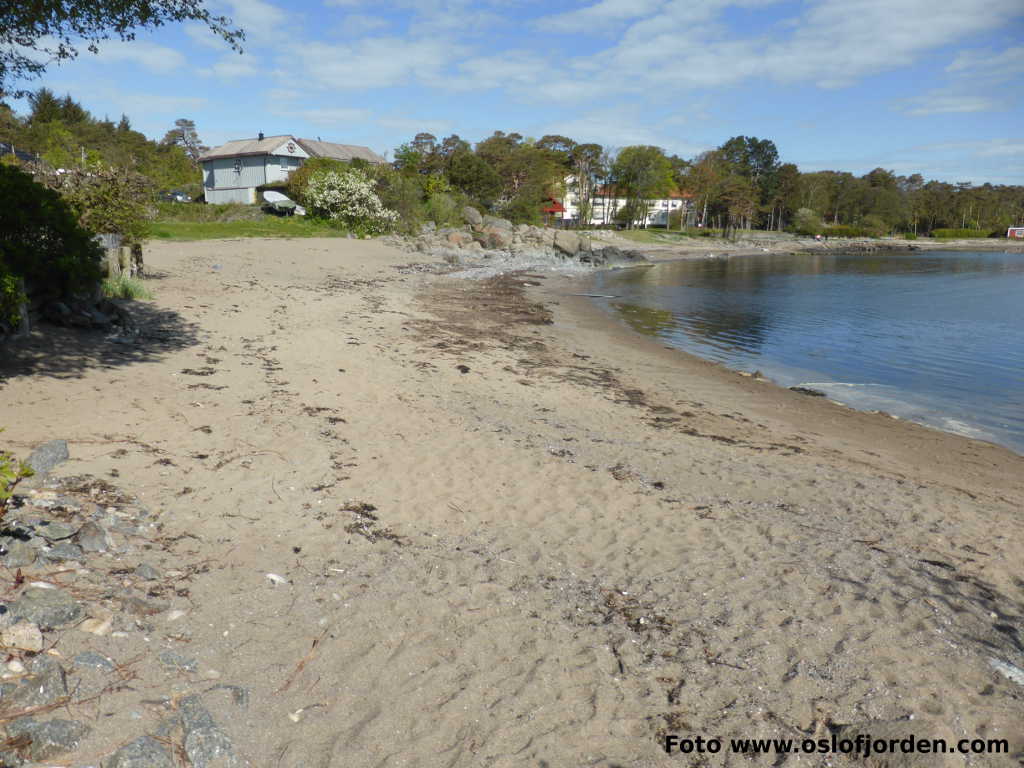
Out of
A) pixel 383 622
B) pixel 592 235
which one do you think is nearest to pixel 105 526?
pixel 383 622

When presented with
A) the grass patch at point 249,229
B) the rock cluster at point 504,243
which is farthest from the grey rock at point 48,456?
the rock cluster at point 504,243

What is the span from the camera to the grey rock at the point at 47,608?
11.7 feet

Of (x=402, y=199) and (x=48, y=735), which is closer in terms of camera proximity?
(x=48, y=735)

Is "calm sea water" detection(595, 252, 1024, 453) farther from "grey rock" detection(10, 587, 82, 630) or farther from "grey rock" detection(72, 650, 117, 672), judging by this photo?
"grey rock" detection(10, 587, 82, 630)

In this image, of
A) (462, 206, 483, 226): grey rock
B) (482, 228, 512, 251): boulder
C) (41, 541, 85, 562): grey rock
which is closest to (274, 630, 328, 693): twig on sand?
(41, 541, 85, 562): grey rock

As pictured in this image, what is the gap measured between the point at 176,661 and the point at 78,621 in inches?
26.0

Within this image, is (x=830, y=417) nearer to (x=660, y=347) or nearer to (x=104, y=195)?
(x=660, y=347)

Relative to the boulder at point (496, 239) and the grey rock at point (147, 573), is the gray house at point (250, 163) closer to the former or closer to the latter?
the boulder at point (496, 239)

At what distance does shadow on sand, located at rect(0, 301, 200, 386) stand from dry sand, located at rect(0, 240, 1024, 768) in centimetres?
6

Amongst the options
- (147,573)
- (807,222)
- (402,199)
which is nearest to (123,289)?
(147,573)

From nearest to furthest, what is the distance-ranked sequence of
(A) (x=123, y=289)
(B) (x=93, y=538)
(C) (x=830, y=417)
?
(B) (x=93, y=538) → (C) (x=830, y=417) → (A) (x=123, y=289)

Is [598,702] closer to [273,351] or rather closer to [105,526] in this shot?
[105,526]

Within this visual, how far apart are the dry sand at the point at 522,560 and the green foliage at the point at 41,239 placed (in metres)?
0.91

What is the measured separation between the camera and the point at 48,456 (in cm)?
573
